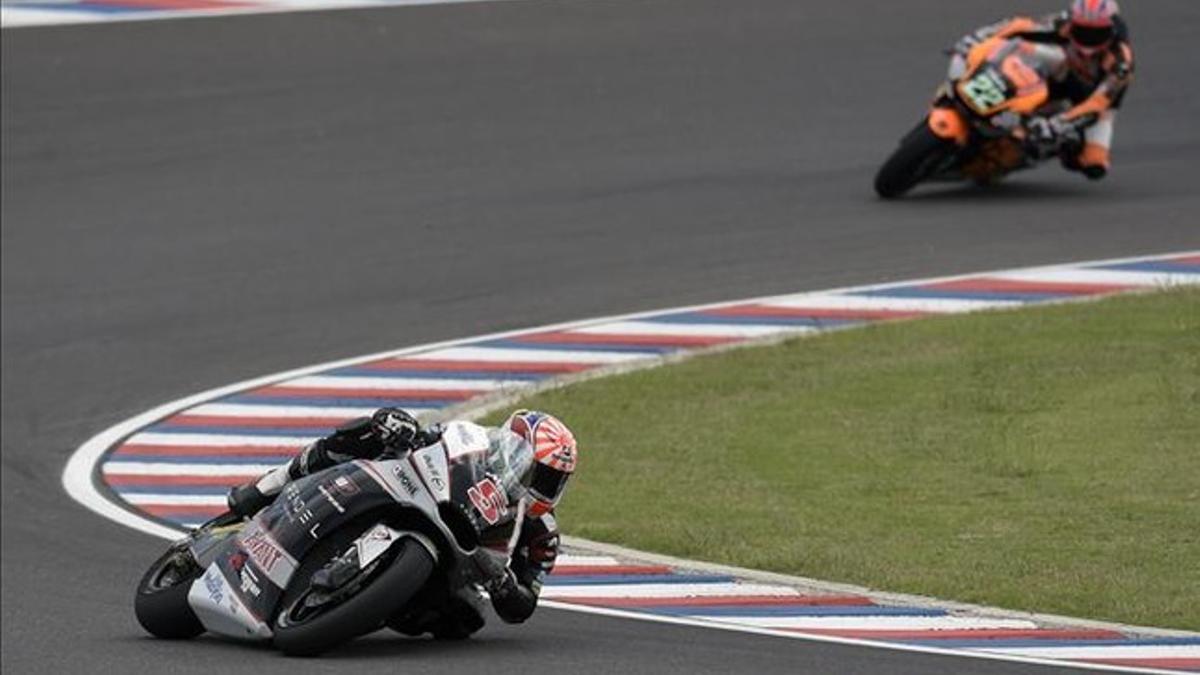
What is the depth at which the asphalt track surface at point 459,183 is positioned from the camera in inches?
813

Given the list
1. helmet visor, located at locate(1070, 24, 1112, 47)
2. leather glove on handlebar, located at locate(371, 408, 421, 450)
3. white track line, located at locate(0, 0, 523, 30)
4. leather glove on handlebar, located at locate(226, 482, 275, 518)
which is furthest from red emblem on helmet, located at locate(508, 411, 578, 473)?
white track line, located at locate(0, 0, 523, 30)

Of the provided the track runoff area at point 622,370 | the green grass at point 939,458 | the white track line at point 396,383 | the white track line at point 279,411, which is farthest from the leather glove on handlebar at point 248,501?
the white track line at point 396,383

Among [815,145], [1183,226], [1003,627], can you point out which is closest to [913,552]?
[1003,627]

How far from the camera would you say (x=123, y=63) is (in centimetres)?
2508

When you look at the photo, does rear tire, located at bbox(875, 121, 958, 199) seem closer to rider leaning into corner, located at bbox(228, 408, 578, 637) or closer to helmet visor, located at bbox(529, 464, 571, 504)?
rider leaning into corner, located at bbox(228, 408, 578, 637)

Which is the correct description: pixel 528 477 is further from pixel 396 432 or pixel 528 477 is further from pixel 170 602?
pixel 170 602

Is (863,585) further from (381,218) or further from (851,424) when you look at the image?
(381,218)

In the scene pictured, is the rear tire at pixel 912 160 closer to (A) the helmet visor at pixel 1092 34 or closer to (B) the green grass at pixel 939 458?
(A) the helmet visor at pixel 1092 34

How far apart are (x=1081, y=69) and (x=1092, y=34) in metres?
0.34

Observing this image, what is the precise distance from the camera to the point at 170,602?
12703mm

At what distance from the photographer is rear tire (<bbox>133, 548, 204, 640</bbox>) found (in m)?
12.7

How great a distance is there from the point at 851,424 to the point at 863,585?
3856 millimetres

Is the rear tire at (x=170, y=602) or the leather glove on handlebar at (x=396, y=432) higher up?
the leather glove on handlebar at (x=396, y=432)

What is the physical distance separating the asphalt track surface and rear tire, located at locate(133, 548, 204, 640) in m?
4.12
